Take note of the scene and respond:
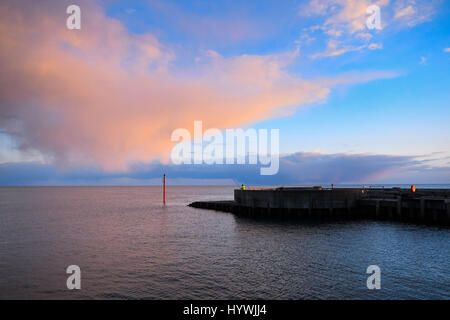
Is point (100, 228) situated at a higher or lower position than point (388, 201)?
lower

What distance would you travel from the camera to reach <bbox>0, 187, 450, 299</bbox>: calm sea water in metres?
17.4

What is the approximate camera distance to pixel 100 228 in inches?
1731

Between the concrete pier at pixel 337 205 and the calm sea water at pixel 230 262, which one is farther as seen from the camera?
the concrete pier at pixel 337 205

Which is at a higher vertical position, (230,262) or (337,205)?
(337,205)

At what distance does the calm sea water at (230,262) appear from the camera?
17.4 metres

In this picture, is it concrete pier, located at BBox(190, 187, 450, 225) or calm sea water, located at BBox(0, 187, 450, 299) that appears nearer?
calm sea water, located at BBox(0, 187, 450, 299)

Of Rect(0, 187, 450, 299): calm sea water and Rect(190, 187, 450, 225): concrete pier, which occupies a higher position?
Rect(190, 187, 450, 225): concrete pier

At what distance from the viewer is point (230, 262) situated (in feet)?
78.5

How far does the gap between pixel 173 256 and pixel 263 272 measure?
922 centimetres

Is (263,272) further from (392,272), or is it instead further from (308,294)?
(392,272)

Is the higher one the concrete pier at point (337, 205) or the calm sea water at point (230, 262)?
the concrete pier at point (337, 205)

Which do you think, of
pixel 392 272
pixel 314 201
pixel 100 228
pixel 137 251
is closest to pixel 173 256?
pixel 137 251
